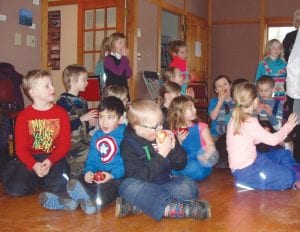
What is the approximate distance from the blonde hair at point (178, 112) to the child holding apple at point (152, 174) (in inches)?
30.3

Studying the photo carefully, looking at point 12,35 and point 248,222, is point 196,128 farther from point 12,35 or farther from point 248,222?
point 12,35

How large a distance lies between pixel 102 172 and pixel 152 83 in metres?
3.93

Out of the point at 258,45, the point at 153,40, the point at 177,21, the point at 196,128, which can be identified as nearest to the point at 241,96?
the point at 196,128

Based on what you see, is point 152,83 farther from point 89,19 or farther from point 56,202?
point 56,202

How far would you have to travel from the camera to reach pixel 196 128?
3.32 metres

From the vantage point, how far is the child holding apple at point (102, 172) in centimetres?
239

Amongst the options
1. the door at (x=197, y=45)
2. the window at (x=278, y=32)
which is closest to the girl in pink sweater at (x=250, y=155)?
the door at (x=197, y=45)

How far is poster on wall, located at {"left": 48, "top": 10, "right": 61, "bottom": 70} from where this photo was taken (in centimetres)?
796

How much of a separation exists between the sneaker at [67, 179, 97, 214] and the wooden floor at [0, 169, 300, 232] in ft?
0.14

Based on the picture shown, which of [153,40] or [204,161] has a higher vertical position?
[153,40]

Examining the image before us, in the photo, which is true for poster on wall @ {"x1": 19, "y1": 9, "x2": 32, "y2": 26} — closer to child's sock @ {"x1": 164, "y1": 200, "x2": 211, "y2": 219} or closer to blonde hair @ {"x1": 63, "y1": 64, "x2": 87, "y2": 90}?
blonde hair @ {"x1": 63, "y1": 64, "x2": 87, "y2": 90}

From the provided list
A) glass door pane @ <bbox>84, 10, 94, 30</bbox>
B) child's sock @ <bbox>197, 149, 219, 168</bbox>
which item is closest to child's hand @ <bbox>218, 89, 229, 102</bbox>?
child's sock @ <bbox>197, 149, 219, 168</bbox>

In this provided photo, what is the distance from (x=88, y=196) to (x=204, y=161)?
1.16m

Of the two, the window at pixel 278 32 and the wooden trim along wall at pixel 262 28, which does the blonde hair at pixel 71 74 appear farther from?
the window at pixel 278 32
